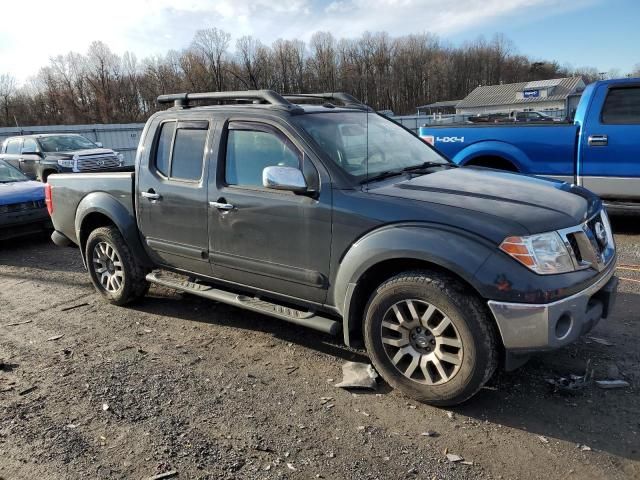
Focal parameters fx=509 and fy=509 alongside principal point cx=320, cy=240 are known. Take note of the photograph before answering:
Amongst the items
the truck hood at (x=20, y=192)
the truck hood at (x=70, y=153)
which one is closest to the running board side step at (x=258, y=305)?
the truck hood at (x=20, y=192)

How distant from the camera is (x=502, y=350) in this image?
306 cm

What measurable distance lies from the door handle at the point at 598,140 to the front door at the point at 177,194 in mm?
5505

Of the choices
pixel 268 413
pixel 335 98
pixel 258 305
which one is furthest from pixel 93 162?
pixel 268 413

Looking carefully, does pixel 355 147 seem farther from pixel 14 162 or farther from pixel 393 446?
pixel 14 162

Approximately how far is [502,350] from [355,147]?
183cm

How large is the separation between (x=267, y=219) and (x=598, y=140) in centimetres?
552

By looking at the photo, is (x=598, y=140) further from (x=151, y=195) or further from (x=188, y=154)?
(x=151, y=195)

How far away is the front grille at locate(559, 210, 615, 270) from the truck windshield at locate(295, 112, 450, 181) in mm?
1353

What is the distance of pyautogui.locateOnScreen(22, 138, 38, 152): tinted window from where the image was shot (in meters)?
15.4

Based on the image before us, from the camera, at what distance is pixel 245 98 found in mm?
4375

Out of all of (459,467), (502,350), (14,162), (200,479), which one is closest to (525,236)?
(502,350)

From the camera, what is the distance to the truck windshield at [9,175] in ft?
30.8

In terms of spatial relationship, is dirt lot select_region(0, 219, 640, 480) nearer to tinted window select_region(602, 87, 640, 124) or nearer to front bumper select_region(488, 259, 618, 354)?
front bumper select_region(488, 259, 618, 354)

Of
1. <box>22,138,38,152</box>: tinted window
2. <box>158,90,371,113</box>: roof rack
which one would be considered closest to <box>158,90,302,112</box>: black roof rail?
<box>158,90,371,113</box>: roof rack
